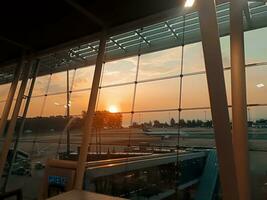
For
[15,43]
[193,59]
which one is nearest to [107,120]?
[193,59]

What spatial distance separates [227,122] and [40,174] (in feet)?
29.3

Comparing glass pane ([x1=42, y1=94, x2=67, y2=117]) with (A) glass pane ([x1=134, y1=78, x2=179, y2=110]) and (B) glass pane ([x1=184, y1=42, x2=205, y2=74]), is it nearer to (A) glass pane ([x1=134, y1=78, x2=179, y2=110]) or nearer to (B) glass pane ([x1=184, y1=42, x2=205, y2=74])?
(A) glass pane ([x1=134, y1=78, x2=179, y2=110])

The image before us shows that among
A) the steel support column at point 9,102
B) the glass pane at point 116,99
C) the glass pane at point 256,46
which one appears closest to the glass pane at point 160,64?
the glass pane at point 116,99

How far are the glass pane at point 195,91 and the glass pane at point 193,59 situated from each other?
0.25 metres

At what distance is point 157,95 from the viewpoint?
850 centimetres

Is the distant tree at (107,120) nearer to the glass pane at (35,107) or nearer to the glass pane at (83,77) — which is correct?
the glass pane at (83,77)

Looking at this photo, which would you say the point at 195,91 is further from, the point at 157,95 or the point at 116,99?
the point at 116,99

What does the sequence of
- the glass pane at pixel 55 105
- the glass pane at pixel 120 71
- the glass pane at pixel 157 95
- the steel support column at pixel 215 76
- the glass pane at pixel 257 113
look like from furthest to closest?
the glass pane at pixel 55 105 → the glass pane at pixel 120 71 → the glass pane at pixel 157 95 → the glass pane at pixel 257 113 → the steel support column at pixel 215 76

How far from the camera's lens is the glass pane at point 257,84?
657 cm

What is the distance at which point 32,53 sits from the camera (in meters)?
10.0

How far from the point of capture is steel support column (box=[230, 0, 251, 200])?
4723mm

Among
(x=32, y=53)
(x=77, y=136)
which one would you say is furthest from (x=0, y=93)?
(x=77, y=136)

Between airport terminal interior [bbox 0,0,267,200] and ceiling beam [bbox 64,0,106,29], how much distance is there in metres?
0.04

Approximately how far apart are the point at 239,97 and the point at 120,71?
5233mm
